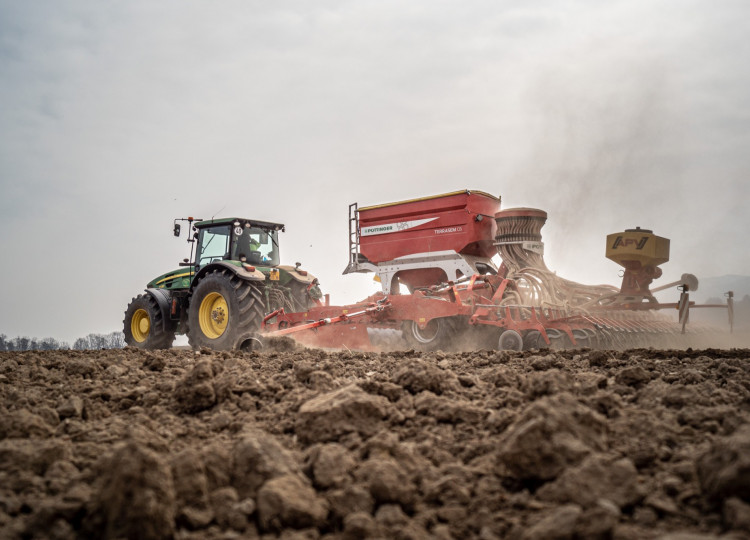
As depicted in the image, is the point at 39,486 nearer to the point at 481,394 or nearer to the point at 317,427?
the point at 317,427

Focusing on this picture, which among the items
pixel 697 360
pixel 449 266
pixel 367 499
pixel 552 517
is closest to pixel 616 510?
pixel 552 517

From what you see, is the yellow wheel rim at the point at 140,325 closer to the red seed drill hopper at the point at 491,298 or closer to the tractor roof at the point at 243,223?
the tractor roof at the point at 243,223

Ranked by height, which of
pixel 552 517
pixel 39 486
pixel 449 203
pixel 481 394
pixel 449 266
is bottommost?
pixel 39 486

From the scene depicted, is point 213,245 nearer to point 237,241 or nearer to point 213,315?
point 237,241

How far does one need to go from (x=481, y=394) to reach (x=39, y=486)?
78.8 inches

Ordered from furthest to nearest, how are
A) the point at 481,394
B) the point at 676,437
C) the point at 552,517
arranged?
the point at 481,394 < the point at 676,437 < the point at 552,517

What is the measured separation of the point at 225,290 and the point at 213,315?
2.56 ft

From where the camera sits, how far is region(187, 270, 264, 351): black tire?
887 centimetres

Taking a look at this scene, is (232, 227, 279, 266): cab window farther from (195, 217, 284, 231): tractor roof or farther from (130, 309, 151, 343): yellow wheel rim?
(130, 309, 151, 343): yellow wheel rim

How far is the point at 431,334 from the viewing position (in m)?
8.70

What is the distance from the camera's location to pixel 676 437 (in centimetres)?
231

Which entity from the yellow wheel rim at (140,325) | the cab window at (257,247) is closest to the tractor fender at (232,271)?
the cab window at (257,247)

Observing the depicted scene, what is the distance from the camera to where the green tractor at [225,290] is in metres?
8.96

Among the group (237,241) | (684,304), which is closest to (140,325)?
(237,241)
